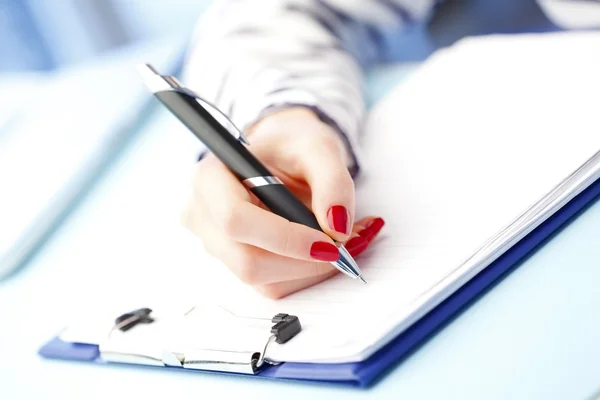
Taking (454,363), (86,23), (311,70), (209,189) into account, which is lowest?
(454,363)

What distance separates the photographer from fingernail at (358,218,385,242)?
1.49 ft

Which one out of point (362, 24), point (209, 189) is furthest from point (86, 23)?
point (209, 189)

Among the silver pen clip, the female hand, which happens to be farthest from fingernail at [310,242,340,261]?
the silver pen clip

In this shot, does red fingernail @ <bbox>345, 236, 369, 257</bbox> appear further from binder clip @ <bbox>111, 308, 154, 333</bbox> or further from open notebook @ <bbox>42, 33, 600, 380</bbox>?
Answer: binder clip @ <bbox>111, 308, 154, 333</bbox>

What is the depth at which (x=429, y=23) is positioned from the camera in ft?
2.57

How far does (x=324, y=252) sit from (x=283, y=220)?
3cm

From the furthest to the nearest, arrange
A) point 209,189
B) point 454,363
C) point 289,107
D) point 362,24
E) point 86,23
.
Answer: point 86,23, point 362,24, point 289,107, point 209,189, point 454,363

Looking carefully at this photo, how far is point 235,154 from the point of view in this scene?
0.46 m

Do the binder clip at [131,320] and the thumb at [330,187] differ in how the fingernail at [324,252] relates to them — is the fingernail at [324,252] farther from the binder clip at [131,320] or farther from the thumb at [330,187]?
the binder clip at [131,320]

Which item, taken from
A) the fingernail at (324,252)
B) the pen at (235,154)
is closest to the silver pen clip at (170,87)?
the pen at (235,154)

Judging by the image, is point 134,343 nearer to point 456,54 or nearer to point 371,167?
point 371,167

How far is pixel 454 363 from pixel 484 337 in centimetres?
2

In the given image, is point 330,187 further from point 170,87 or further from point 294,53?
point 294,53

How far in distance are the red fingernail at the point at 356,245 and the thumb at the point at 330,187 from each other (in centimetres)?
2
